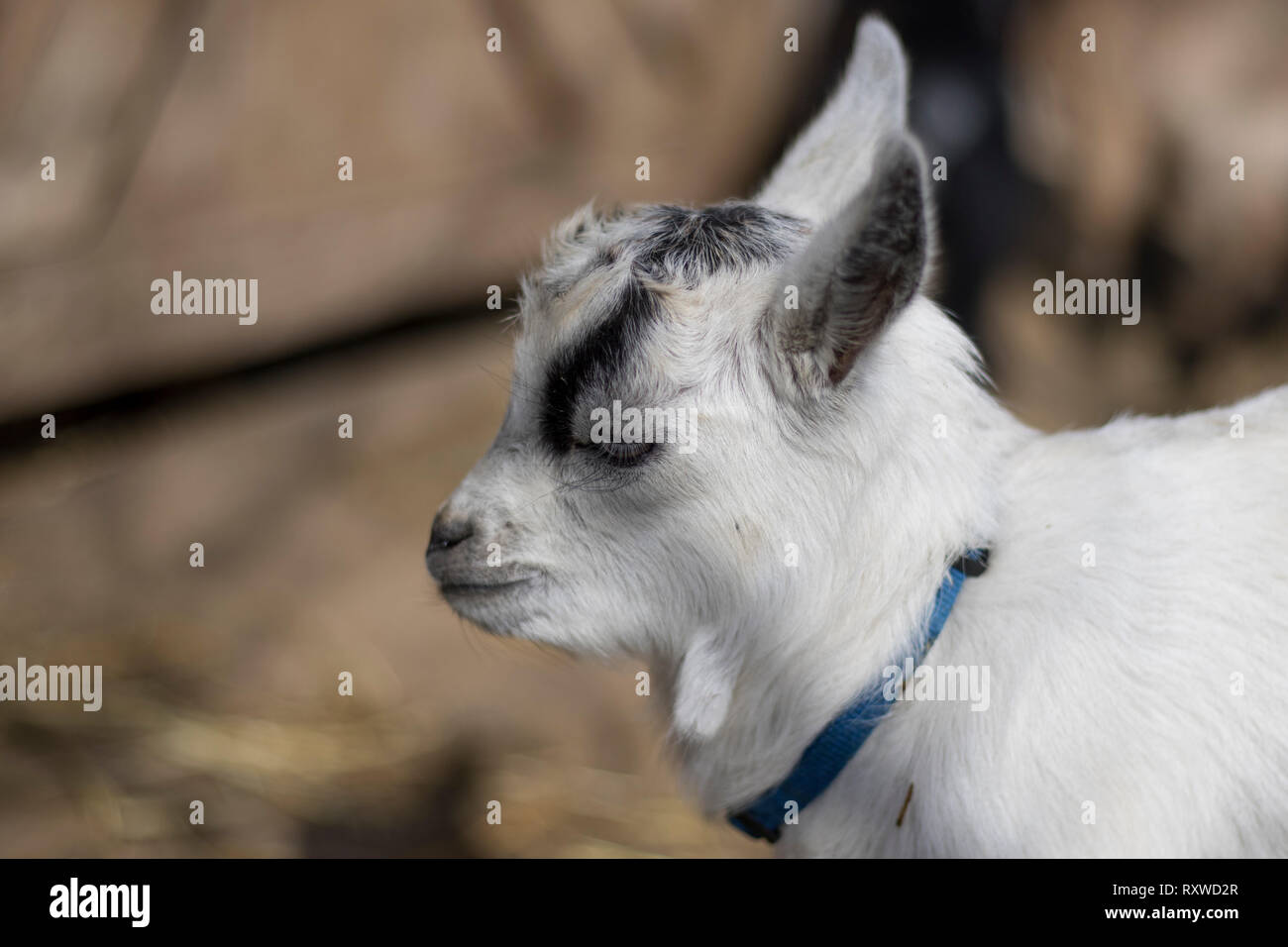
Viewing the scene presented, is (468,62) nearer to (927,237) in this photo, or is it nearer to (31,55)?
(31,55)

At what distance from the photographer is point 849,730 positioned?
1988 millimetres

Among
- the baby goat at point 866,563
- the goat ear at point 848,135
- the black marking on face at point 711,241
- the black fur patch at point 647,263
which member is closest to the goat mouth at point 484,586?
the baby goat at point 866,563

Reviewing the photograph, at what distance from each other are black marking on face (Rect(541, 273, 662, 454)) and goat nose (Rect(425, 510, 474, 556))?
0.76 feet

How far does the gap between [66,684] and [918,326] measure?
3464 millimetres

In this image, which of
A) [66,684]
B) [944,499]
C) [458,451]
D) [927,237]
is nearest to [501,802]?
[458,451]

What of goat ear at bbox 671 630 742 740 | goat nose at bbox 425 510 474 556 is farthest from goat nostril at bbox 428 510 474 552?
goat ear at bbox 671 630 742 740

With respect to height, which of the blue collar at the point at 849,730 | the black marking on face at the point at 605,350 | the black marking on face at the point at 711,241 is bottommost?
the blue collar at the point at 849,730

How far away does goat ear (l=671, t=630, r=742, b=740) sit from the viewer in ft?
6.77

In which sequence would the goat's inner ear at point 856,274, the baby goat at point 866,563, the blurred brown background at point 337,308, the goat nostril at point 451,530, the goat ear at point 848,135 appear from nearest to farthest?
the goat's inner ear at point 856,274
the baby goat at point 866,563
the goat nostril at point 451,530
the goat ear at point 848,135
the blurred brown background at point 337,308

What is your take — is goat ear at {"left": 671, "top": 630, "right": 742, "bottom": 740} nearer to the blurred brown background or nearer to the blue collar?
the blue collar

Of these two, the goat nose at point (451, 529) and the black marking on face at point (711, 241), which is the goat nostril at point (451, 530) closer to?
the goat nose at point (451, 529)

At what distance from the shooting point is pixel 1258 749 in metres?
1.87

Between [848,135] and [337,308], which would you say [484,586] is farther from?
[337,308]

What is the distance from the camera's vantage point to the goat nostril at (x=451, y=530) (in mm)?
2031
